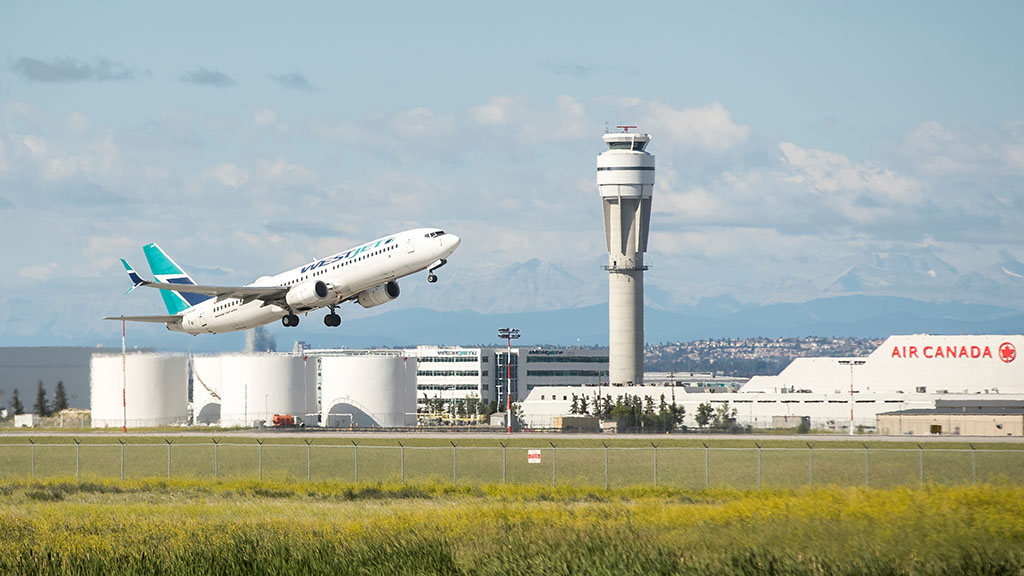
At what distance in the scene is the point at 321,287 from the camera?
79.7 metres

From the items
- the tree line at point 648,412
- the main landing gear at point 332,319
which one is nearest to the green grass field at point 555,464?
the main landing gear at point 332,319

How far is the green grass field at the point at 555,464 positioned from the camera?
69.4m

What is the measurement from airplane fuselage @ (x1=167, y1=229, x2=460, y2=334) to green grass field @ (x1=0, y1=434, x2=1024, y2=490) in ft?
30.6

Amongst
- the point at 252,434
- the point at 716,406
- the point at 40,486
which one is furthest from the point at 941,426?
the point at 40,486

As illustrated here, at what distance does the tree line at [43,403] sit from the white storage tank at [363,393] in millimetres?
51285

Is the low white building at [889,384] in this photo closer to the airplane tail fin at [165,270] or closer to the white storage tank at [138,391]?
the white storage tank at [138,391]

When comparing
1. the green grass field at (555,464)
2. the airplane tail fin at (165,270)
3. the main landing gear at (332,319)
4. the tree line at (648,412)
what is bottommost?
the tree line at (648,412)

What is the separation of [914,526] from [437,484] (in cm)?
3345

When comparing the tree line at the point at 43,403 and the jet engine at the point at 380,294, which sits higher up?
the jet engine at the point at 380,294

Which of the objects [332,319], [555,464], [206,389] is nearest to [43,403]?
[206,389]

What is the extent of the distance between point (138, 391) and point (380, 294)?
87027 mm

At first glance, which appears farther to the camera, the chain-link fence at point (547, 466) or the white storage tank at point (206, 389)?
the white storage tank at point (206, 389)

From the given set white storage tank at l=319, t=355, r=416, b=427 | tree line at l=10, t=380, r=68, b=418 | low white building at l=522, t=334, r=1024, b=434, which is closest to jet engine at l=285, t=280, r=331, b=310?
white storage tank at l=319, t=355, r=416, b=427

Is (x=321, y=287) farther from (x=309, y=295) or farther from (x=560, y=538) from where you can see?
(x=560, y=538)
